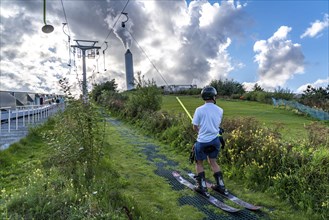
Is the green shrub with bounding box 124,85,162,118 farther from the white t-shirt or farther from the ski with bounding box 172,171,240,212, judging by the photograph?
the white t-shirt

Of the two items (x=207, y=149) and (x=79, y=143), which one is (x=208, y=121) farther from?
(x=79, y=143)

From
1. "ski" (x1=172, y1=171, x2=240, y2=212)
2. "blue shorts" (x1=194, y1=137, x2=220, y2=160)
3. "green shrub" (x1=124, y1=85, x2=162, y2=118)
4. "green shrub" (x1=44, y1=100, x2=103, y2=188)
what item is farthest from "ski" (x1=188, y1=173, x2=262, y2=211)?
"green shrub" (x1=124, y1=85, x2=162, y2=118)

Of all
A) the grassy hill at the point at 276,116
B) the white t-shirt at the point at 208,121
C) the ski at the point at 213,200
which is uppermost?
the white t-shirt at the point at 208,121

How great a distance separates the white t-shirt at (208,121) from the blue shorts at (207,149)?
78 millimetres

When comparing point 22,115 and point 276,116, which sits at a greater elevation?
point 22,115

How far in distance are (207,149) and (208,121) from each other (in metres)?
0.54

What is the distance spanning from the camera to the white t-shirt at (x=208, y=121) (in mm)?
5812

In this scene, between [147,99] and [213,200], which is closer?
[213,200]

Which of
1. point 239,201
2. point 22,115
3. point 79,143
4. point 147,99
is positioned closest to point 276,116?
point 147,99

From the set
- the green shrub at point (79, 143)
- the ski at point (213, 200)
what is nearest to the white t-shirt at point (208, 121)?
the ski at point (213, 200)

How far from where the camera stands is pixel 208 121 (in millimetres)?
5809

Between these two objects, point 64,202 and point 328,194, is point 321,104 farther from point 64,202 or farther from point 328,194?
point 64,202

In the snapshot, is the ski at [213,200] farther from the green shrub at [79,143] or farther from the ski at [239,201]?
the green shrub at [79,143]

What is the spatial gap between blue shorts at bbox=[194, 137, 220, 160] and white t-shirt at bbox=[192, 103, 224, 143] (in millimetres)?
78
